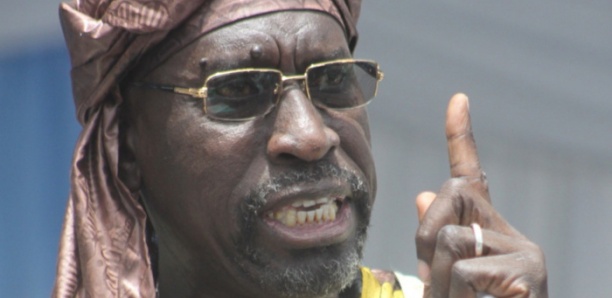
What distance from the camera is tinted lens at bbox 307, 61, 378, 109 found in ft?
15.1

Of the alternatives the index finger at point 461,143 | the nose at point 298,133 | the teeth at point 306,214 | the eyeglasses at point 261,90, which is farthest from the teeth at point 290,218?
the index finger at point 461,143

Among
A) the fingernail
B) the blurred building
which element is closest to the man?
the fingernail

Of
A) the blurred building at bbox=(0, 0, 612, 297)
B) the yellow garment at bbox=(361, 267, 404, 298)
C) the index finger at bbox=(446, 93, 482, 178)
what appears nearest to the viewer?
the index finger at bbox=(446, 93, 482, 178)

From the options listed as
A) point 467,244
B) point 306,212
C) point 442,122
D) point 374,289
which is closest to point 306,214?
point 306,212

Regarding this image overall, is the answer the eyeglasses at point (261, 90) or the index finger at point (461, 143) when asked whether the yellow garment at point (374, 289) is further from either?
the index finger at point (461, 143)

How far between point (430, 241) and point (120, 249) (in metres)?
1.10

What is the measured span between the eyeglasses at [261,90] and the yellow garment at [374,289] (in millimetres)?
558

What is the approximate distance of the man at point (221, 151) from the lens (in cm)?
448

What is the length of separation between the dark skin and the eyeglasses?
2cm

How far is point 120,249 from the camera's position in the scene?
473 cm

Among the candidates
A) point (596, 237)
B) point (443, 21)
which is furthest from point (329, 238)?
point (596, 237)

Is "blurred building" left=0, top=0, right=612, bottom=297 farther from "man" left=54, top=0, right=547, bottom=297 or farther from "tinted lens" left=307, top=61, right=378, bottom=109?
"tinted lens" left=307, top=61, right=378, bottom=109

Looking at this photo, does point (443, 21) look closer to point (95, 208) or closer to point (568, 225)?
point (568, 225)

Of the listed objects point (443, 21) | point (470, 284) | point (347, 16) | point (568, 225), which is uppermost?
point (347, 16)
